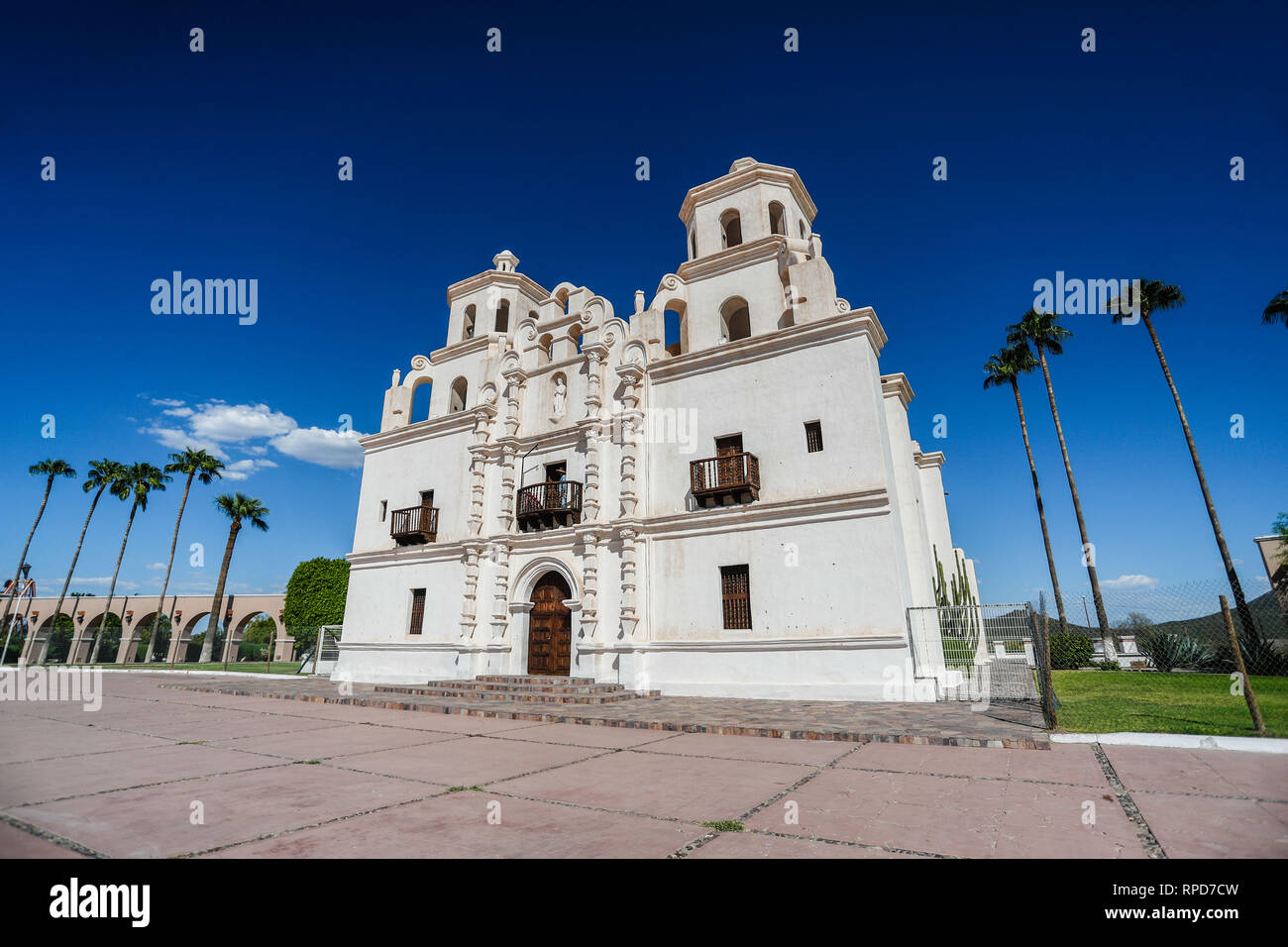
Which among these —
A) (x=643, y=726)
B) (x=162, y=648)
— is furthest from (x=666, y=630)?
(x=162, y=648)

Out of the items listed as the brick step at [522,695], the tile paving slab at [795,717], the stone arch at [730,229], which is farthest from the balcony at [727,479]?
the stone arch at [730,229]

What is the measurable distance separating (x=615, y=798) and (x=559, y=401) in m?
16.0

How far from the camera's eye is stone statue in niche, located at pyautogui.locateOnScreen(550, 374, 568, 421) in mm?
19547

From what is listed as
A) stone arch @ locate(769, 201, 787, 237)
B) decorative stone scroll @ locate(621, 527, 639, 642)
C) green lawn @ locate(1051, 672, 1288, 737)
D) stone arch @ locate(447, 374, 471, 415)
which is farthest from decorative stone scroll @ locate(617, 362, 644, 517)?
green lawn @ locate(1051, 672, 1288, 737)

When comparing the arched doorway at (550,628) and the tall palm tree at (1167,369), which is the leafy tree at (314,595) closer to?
the arched doorway at (550,628)

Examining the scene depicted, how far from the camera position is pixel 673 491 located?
16.8 m

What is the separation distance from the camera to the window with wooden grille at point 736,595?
49.1 ft

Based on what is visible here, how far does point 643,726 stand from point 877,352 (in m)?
12.4

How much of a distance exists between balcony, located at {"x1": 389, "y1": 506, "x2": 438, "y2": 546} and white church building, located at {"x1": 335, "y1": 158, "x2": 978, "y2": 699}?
79mm

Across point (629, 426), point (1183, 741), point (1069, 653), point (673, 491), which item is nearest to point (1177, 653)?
point (1069, 653)

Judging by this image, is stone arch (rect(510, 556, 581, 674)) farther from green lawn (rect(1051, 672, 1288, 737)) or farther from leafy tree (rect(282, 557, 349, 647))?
leafy tree (rect(282, 557, 349, 647))

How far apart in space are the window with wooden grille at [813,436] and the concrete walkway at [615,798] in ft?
27.9

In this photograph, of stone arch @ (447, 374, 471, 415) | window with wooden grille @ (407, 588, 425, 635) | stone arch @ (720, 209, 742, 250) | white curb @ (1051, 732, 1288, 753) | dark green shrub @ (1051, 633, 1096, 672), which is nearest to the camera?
white curb @ (1051, 732, 1288, 753)
